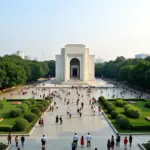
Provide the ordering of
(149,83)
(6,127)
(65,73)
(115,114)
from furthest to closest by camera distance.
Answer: (65,73), (149,83), (115,114), (6,127)

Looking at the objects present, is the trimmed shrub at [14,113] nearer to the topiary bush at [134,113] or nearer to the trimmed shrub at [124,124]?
the trimmed shrub at [124,124]

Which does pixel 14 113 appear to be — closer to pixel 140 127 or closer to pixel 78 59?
pixel 140 127

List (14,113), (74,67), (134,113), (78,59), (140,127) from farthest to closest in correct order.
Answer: (74,67) < (78,59) < (14,113) < (134,113) < (140,127)

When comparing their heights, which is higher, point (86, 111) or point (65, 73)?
point (65, 73)

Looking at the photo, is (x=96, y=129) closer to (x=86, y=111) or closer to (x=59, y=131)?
(x=59, y=131)

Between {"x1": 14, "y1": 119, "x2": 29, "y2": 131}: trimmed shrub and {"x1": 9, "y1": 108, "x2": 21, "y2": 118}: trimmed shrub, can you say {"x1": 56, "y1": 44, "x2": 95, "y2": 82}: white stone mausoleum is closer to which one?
{"x1": 9, "y1": 108, "x2": 21, "y2": 118}: trimmed shrub

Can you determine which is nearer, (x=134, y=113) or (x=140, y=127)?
(x=140, y=127)

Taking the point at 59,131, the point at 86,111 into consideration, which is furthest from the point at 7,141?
the point at 86,111

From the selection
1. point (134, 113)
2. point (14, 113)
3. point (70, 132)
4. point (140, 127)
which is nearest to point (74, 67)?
point (14, 113)

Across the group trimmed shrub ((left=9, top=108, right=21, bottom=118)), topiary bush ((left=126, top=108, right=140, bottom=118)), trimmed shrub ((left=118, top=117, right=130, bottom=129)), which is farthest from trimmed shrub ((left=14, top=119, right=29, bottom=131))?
topiary bush ((left=126, top=108, right=140, bottom=118))
